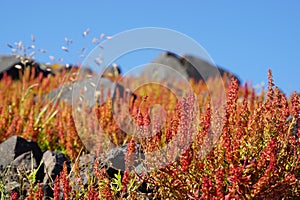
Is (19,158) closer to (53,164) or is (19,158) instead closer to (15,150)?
(15,150)

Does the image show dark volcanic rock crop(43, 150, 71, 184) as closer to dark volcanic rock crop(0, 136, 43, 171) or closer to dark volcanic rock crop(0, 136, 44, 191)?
dark volcanic rock crop(0, 136, 44, 191)

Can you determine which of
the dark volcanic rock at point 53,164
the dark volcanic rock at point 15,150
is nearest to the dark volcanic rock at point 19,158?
the dark volcanic rock at point 15,150

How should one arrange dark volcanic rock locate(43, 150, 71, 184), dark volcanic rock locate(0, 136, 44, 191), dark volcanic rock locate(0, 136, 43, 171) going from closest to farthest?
1. dark volcanic rock locate(43, 150, 71, 184)
2. dark volcanic rock locate(0, 136, 44, 191)
3. dark volcanic rock locate(0, 136, 43, 171)

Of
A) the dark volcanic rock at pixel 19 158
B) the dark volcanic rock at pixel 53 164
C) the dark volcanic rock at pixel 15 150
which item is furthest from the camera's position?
the dark volcanic rock at pixel 15 150

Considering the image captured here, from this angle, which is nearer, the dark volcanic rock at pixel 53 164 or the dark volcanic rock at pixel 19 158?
the dark volcanic rock at pixel 53 164

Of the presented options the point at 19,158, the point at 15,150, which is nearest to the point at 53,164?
the point at 19,158

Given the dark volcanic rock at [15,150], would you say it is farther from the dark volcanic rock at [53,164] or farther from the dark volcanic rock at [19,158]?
the dark volcanic rock at [53,164]

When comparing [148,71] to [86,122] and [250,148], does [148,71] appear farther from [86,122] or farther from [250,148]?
[250,148]

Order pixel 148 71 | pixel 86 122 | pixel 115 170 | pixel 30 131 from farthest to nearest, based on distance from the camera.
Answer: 1. pixel 148 71
2. pixel 86 122
3. pixel 30 131
4. pixel 115 170

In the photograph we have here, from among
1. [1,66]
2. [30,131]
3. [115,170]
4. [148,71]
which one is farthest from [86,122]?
[1,66]

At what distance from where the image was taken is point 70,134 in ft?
16.0

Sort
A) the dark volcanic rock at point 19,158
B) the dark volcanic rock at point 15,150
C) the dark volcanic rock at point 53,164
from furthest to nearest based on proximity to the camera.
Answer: the dark volcanic rock at point 15,150 → the dark volcanic rock at point 19,158 → the dark volcanic rock at point 53,164

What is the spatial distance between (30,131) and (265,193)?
313 cm

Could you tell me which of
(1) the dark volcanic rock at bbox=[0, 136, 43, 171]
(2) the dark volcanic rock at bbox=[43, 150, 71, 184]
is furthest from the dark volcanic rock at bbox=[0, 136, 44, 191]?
(2) the dark volcanic rock at bbox=[43, 150, 71, 184]
